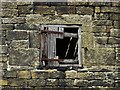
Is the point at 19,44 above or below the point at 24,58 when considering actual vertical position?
above

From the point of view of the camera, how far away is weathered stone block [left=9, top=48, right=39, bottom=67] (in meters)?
6.79

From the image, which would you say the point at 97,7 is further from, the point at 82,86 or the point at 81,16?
the point at 82,86

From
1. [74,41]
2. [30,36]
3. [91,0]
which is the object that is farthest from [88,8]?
[30,36]

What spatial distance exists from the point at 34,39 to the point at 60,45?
0.51 m

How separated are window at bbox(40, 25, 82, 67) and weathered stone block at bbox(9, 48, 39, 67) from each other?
14 cm

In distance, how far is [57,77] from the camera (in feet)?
22.2

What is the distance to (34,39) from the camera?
6.85 m

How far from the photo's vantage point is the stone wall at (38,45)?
267 inches

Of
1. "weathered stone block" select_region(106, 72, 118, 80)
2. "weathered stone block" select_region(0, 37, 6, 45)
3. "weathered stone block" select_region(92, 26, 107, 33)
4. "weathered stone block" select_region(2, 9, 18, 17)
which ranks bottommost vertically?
"weathered stone block" select_region(106, 72, 118, 80)

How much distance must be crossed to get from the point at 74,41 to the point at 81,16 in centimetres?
47

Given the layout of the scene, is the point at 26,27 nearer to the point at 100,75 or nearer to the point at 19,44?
the point at 19,44

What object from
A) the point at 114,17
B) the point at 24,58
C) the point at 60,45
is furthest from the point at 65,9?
the point at 24,58

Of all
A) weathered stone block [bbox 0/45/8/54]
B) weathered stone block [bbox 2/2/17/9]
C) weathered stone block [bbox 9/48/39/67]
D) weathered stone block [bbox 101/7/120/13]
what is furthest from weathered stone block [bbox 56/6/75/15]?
weathered stone block [bbox 0/45/8/54]

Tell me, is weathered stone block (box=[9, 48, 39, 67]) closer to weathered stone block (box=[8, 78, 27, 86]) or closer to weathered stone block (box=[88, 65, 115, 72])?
weathered stone block (box=[8, 78, 27, 86])
